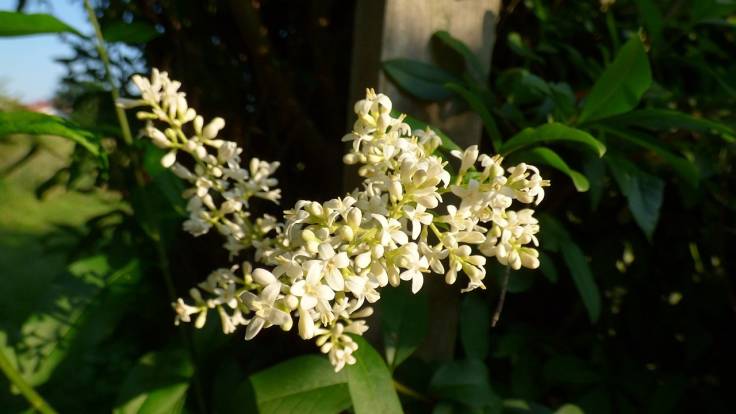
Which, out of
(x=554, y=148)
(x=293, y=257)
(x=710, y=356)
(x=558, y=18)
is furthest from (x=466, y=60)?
(x=710, y=356)

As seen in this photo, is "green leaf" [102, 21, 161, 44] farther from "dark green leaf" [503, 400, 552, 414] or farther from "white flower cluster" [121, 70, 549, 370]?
"dark green leaf" [503, 400, 552, 414]

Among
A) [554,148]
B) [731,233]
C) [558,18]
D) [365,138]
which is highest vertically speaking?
[558,18]

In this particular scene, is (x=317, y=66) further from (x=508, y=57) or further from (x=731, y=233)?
(x=731, y=233)

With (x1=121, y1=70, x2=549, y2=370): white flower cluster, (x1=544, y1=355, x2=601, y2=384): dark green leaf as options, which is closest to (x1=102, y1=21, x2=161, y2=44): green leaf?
(x1=121, y1=70, x2=549, y2=370): white flower cluster

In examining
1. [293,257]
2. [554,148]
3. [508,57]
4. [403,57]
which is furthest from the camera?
[508,57]

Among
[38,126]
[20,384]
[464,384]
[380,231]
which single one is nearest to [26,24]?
[38,126]
